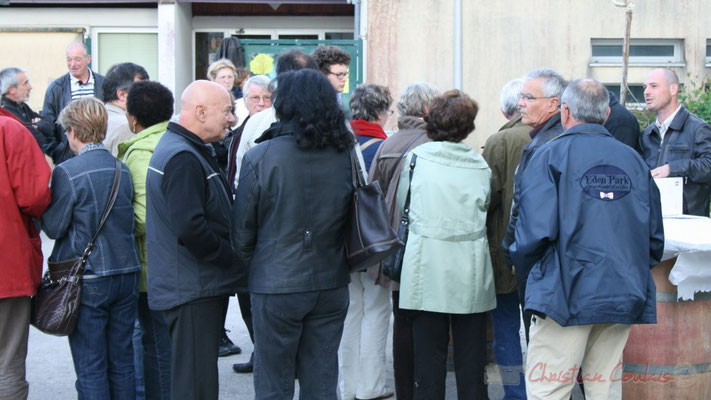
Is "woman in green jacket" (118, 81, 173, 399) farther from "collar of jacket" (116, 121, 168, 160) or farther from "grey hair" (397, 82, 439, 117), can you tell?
"grey hair" (397, 82, 439, 117)

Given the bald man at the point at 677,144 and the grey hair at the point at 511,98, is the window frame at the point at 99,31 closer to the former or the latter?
the bald man at the point at 677,144

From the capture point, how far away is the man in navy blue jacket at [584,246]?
386 centimetres

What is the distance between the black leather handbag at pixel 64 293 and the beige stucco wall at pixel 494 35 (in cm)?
792

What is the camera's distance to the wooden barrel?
14.7ft

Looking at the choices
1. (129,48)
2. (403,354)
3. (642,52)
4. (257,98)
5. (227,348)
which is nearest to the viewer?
(403,354)

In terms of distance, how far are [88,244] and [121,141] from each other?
1102 millimetres

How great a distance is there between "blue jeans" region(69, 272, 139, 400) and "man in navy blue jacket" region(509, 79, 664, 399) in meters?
1.98

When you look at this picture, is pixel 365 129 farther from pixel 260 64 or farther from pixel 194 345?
pixel 260 64

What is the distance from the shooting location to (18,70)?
7.80m

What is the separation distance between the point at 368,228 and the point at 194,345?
98cm

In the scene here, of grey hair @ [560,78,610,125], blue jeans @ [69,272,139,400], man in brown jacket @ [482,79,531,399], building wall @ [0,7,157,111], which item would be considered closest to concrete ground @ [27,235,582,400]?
man in brown jacket @ [482,79,531,399]

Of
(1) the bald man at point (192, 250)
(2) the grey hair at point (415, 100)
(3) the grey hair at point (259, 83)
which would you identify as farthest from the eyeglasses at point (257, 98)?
(1) the bald man at point (192, 250)

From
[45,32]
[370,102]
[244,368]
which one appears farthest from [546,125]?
[45,32]

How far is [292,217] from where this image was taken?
397cm
